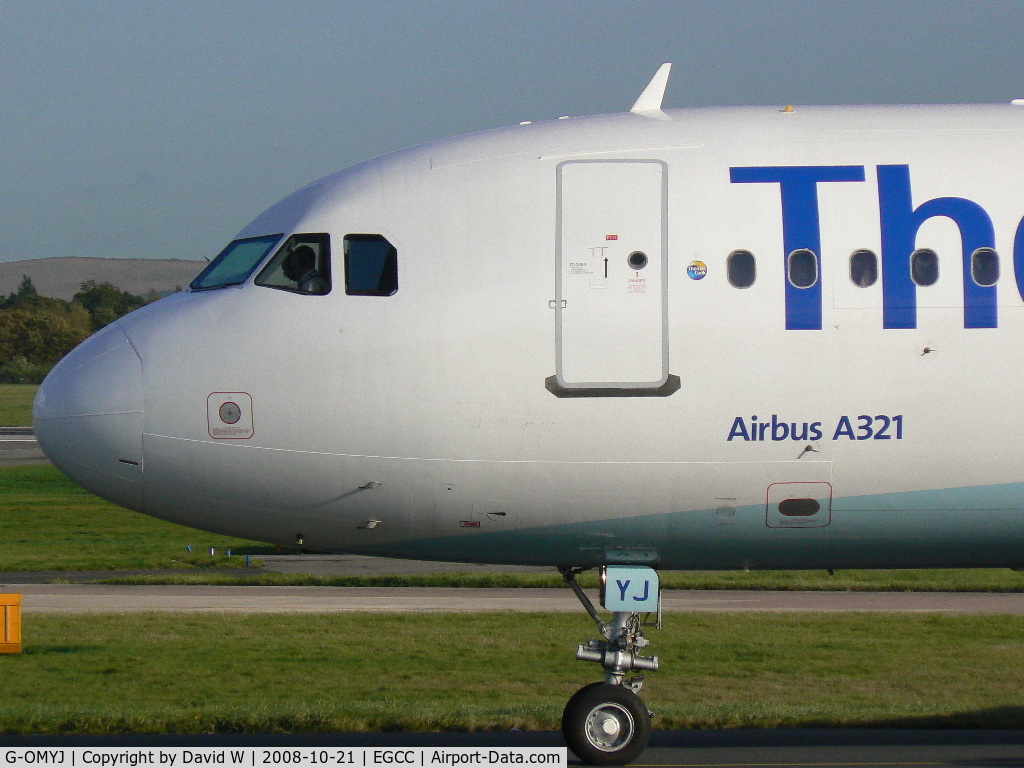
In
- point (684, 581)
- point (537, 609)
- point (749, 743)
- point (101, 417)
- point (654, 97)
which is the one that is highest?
point (654, 97)

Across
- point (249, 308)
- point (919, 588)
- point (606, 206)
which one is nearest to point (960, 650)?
point (919, 588)

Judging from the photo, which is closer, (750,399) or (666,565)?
(750,399)

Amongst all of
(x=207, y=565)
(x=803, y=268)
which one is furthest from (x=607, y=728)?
(x=207, y=565)

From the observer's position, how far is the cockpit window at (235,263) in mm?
10117

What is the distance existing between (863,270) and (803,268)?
454 mm

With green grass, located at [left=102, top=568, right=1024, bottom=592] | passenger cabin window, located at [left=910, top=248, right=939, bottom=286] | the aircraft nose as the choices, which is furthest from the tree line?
passenger cabin window, located at [left=910, top=248, right=939, bottom=286]

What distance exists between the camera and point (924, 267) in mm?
9656

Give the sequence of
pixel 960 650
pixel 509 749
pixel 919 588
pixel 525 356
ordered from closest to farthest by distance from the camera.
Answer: pixel 525 356
pixel 509 749
pixel 960 650
pixel 919 588

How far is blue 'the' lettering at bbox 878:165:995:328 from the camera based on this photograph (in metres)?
9.59

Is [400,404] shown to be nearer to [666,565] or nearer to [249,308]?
[249,308]

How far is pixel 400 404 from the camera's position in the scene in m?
9.62

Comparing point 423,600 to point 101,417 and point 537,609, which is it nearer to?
point 537,609

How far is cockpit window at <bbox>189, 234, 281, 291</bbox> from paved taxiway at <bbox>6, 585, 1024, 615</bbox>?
12.2 m

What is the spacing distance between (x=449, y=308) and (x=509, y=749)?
408cm
